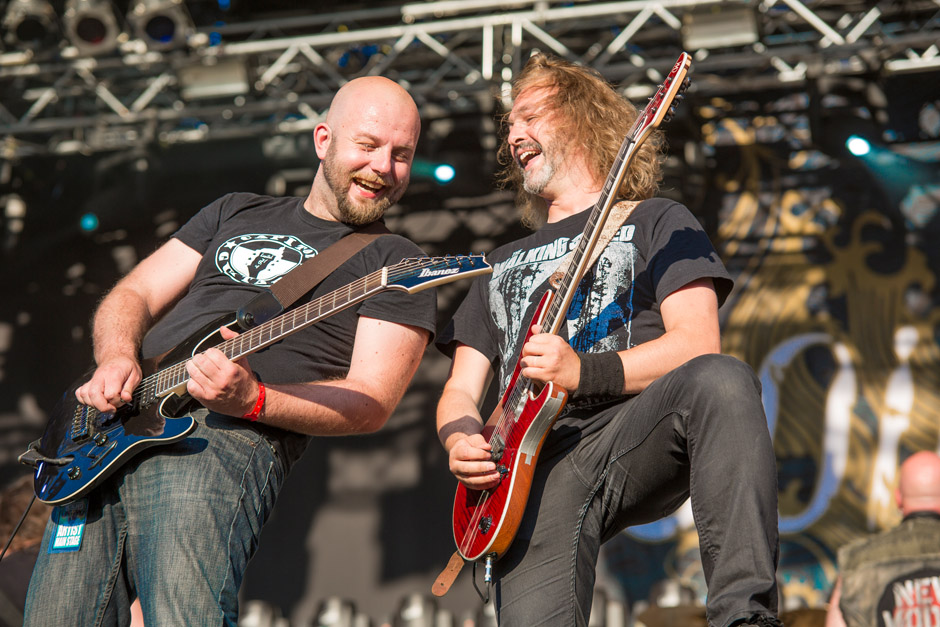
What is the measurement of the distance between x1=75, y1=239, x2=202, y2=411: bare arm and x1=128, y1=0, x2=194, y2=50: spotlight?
3875 millimetres

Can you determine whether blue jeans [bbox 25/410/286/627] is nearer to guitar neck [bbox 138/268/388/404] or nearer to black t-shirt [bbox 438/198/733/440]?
guitar neck [bbox 138/268/388/404]

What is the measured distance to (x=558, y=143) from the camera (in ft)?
9.85

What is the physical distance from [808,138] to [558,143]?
4.08m

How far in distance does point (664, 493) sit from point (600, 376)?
0.34 metres

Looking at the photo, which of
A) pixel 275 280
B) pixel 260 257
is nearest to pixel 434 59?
pixel 260 257

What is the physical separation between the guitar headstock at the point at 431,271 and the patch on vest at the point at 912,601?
2315 millimetres

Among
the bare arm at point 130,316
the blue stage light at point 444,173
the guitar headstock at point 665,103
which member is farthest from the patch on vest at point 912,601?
the blue stage light at point 444,173

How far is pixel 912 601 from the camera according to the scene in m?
3.71

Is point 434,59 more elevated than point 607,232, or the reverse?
point 434,59

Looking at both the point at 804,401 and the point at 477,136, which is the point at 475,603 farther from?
the point at 477,136

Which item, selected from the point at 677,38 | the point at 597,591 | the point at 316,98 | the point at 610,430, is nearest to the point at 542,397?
the point at 610,430

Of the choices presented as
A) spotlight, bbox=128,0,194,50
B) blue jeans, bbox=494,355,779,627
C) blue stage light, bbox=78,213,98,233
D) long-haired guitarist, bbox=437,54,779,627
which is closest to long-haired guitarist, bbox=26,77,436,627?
long-haired guitarist, bbox=437,54,779,627

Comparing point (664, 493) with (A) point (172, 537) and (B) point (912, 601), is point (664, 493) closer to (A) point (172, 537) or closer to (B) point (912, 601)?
(A) point (172, 537)

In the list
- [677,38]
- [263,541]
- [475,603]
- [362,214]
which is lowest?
[475,603]
